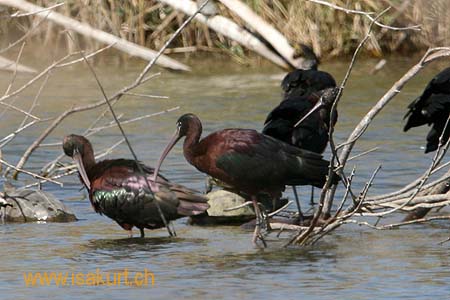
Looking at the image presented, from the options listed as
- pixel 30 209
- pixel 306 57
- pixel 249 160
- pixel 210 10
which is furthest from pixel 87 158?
pixel 210 10

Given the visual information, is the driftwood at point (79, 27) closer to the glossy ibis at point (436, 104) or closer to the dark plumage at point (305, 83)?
the dark plumage at point (305, 83)

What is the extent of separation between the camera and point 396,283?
7102 millimetres

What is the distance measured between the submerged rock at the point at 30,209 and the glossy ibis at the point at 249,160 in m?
1.15

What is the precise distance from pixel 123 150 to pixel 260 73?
463cm

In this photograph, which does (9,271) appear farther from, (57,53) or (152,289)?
(57,53)

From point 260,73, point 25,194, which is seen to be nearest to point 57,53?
point 260,73

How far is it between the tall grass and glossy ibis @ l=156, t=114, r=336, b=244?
6.93 meters

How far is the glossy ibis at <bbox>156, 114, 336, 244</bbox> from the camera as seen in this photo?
8.56 m

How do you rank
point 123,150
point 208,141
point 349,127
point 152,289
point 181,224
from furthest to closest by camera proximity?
1. point 349,127
2. point 123,150
3. point 181,224
4. point 208,141
5. point 152,289

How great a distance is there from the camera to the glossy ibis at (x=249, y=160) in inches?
337

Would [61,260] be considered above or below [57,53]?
below

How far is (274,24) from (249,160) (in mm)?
8051

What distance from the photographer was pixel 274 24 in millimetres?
16469

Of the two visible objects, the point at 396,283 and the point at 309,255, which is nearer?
the point at 396,283
